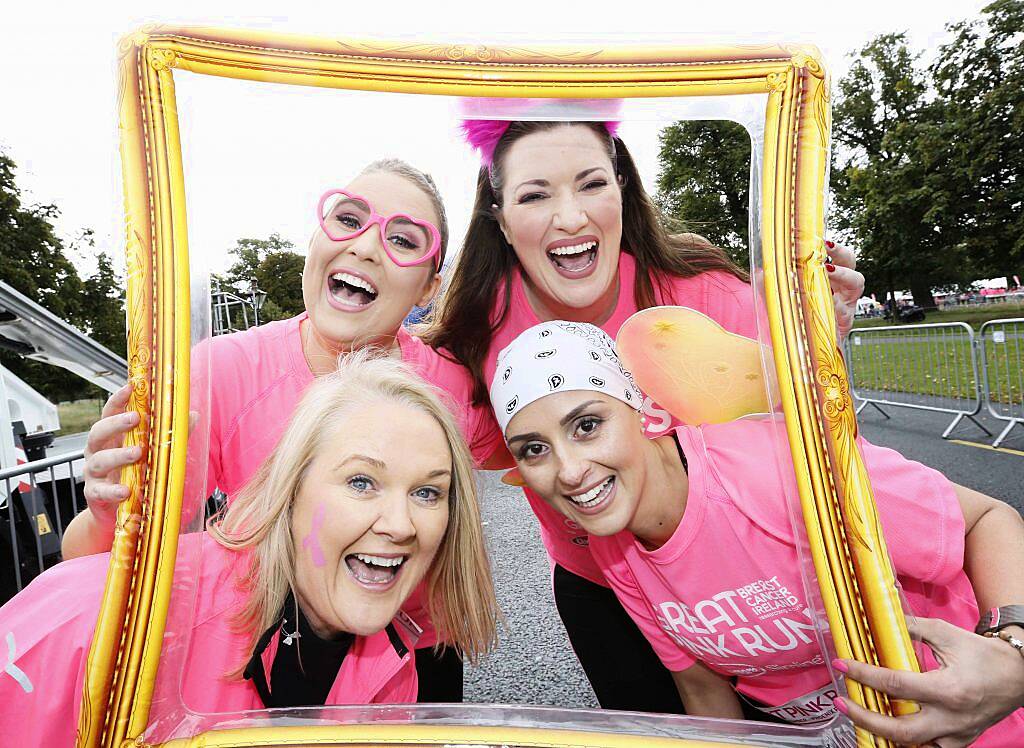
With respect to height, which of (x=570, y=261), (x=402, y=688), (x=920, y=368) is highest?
(x=570, y=261)

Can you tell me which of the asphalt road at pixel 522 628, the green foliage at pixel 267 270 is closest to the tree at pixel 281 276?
the green foliage at pixel 267 270

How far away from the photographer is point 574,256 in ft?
3.94

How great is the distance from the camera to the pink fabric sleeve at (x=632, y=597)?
127 centimetres

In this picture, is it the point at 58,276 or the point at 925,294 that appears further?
the point at 925,294

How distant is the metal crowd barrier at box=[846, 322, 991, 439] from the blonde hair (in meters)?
6.10

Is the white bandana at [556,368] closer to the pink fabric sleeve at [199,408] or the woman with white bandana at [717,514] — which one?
the woman with white bandana at [717,514]

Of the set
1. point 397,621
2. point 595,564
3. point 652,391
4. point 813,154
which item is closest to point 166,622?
point 397,621

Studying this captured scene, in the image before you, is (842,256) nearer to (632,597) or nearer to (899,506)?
(899,506)

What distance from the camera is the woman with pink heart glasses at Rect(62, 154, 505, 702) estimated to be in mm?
1162

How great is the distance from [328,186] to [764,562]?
1.02 metres

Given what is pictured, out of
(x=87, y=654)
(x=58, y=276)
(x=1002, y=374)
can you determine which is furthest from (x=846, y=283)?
(x=1002, y=374)

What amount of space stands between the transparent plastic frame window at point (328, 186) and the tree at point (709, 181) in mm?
45

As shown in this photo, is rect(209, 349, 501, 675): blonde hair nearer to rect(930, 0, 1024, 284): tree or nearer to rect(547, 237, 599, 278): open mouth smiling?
rect(547, 237, 599, 278): open mouth smiling

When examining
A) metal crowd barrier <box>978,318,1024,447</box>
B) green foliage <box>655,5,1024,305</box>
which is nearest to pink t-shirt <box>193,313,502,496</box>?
green foliage <box>655,5,1024,305</box>
